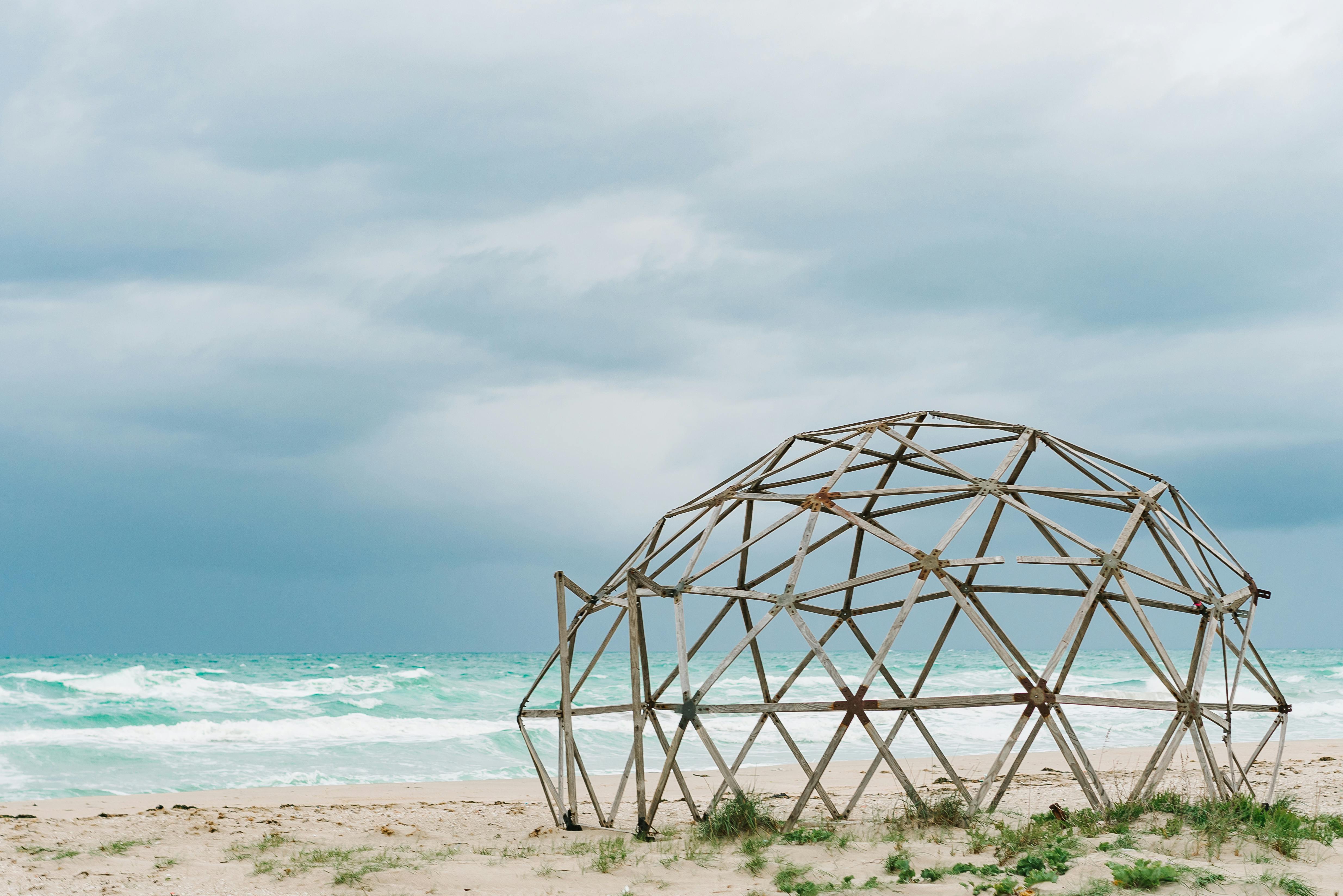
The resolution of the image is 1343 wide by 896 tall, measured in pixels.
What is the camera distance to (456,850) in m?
10.1

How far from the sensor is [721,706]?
9.30 meters

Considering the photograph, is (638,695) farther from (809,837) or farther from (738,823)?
(809,837)

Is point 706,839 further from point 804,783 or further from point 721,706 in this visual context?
point 804,783

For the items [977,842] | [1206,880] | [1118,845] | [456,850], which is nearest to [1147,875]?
[1206,880]

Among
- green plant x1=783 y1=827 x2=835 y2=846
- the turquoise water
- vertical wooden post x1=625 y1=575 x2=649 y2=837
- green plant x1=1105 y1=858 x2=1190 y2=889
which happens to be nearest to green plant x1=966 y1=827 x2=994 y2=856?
green plant x1=783 y1=827 x2=835 y2=846

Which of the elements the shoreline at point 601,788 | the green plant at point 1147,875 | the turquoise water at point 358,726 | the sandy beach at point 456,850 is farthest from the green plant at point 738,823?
the turquoise water at point 358,726

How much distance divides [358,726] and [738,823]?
2030 cm

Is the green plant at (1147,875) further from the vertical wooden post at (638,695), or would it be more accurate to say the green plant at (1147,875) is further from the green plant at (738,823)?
the vertical wooden post at (638,695)

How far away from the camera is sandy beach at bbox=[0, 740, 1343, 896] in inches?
316

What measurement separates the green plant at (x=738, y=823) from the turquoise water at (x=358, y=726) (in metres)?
10.9

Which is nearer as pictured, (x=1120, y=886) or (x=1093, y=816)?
(x=1120, y=886)

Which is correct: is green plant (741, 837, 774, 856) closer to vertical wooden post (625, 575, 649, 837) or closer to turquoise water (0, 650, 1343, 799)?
vertical wooden post (625, 575, 649, 837)

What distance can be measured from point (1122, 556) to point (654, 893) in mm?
4840

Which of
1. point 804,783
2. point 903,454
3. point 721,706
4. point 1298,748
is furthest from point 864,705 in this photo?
point 1298,748
